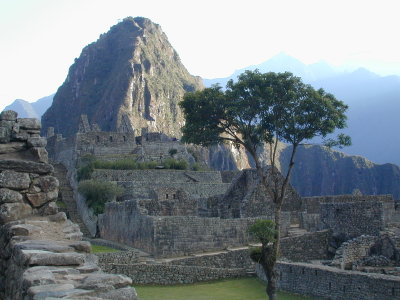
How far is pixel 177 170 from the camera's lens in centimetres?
4266

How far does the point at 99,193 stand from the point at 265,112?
16.9m

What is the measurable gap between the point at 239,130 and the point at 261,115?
1079 millimetres

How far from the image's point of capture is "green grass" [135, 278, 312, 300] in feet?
51.6

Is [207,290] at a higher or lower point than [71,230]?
lower

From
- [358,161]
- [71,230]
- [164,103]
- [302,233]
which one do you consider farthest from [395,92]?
[71,230]

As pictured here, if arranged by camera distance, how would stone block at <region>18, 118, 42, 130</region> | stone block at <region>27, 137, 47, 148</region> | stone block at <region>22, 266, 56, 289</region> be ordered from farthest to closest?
stone block at <region>18, 118, 42, 130</region>, stone block at <region>27, 137, 47, 148</region>, stone block at <region>22, 266, 56, 289</region>

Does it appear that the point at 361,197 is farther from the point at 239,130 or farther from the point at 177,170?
the point at 177,170

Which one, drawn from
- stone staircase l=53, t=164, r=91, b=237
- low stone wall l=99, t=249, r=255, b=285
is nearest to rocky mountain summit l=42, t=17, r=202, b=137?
stone staircase l=53, t=164, r=91, b=237

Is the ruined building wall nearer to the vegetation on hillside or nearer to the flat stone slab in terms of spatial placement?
the flat stone slab

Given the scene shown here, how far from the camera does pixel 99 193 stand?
34.7 m

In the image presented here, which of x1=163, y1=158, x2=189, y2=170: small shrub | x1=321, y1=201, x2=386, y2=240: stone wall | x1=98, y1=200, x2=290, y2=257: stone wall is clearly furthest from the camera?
x1=163, y1=158, x2=189, y2=170: small shrub

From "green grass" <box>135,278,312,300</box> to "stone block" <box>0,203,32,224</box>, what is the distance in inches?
262

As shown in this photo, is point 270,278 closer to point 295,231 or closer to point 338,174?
point 295,231

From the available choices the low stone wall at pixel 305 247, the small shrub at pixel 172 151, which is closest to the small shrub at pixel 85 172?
the small shrub at pixel 172 151
